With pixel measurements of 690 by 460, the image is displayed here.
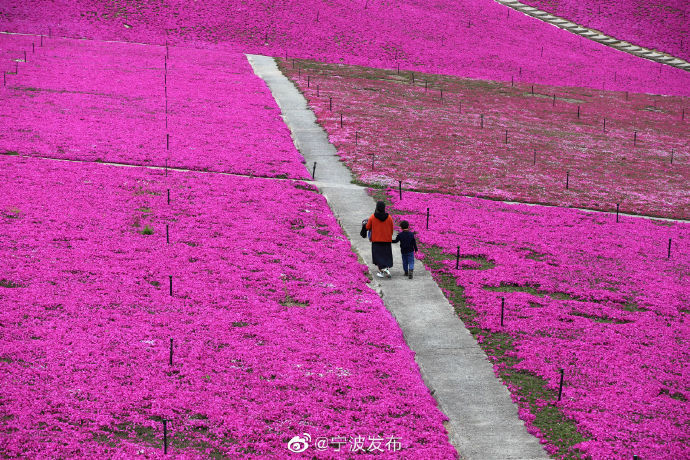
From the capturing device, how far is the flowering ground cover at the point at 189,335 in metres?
13.2

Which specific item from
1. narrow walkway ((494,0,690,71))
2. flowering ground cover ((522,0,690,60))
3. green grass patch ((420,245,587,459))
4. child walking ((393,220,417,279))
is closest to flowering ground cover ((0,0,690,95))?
narrow walkway ((494,0,690,71))

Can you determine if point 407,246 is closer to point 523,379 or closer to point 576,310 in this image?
point 576,310

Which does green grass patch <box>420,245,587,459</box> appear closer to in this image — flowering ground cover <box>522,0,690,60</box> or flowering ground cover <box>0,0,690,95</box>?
flowering ground cover <box>0,0,690,95</box>

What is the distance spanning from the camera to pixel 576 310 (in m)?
20.3

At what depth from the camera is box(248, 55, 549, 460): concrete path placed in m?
13.9

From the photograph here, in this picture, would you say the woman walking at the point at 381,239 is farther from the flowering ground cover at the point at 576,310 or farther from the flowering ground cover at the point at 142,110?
the flowering ground cover at the point at 142,110

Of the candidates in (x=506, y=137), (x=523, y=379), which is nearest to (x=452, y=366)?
(x=523, y=379)

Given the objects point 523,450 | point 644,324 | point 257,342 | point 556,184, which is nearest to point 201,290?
point 257,342

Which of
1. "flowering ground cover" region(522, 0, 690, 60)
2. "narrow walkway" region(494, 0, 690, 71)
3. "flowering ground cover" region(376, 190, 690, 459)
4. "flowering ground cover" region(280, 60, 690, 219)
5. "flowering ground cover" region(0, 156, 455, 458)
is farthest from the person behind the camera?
"flowering ground cover" region(522, 0, 690, 60)

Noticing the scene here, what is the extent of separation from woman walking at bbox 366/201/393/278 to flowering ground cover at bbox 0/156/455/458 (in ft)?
2.20

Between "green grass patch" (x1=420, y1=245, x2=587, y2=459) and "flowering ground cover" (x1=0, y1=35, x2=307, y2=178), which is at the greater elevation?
"flowering ground cover" (x1=0, y1=35, x2=307, y2=178)

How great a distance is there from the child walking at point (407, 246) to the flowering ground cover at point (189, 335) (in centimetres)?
134

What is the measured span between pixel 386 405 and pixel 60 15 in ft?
198

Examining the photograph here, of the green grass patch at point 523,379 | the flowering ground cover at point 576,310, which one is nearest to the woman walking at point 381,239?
the green grass patch at point 523,379
